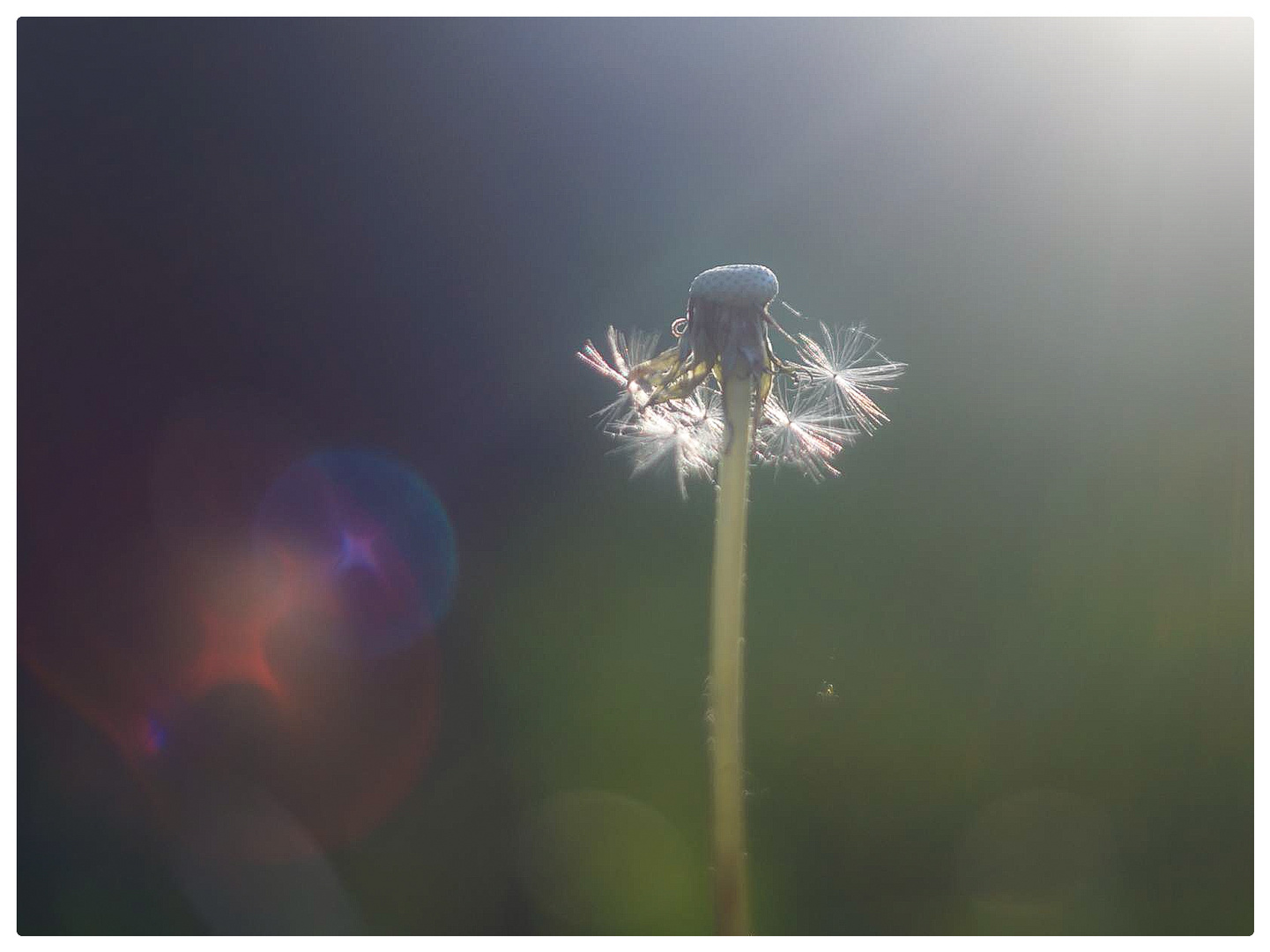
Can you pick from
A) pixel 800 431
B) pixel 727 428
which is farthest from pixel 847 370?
pixel 727 428

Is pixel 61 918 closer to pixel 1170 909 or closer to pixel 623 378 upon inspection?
pixel 623 378

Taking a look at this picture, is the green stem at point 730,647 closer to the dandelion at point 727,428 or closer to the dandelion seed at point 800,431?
the dandelion at point 727,428

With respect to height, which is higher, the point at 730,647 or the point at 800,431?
the point at 800,431

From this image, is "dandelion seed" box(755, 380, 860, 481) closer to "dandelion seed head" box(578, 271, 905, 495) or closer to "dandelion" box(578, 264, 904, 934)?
"dandelion seed head" box(578, 271, 905, 495)

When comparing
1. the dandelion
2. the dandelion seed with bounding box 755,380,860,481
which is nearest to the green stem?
the dandelion

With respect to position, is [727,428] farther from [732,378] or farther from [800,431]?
[800,431]

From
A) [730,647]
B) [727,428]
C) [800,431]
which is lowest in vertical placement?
[730,647]
